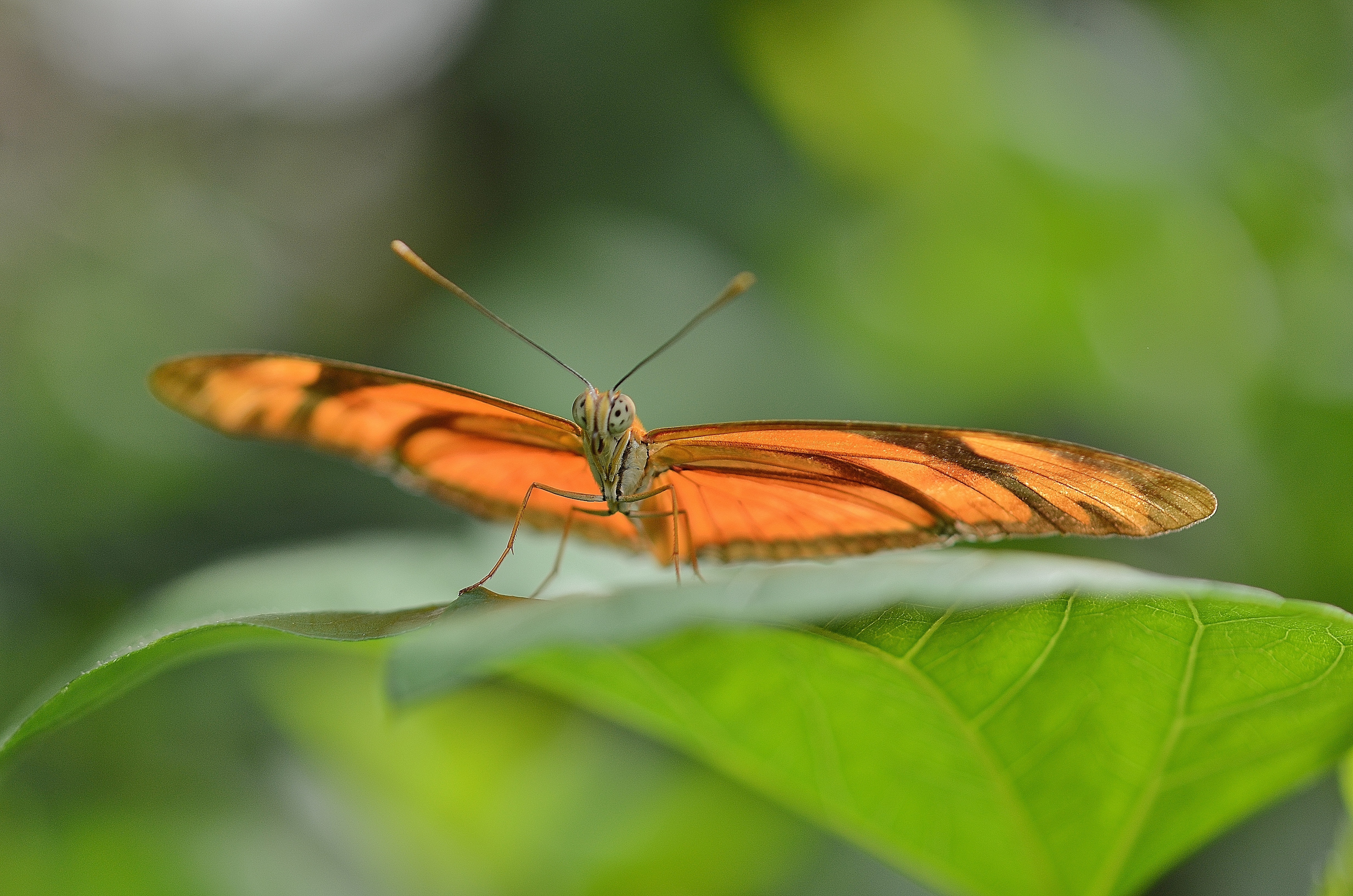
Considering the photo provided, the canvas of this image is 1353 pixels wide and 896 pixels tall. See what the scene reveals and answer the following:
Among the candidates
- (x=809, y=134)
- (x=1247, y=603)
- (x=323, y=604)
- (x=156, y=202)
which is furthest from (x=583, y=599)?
(x=156, y=202)

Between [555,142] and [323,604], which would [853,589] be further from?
[555,142]

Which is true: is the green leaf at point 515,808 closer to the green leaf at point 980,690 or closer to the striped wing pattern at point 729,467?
the striped wing pattern at point 729,467

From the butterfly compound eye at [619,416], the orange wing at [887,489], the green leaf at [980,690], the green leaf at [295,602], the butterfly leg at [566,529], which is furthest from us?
the butterfly leg at [566,529]

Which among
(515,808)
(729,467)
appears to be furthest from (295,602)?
(515,808)

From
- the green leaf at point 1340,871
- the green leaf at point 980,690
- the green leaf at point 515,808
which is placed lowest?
the green leaf at point 515,808

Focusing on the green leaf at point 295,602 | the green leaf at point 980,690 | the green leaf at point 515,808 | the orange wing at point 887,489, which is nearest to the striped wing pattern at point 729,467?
the orange wing at point 887,489

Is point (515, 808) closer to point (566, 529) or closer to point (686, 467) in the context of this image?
point (566, 529)
